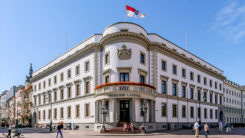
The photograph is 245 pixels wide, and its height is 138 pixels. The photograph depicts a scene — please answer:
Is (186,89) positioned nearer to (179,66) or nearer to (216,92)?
(179,66)

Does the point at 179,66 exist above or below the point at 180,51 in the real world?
below

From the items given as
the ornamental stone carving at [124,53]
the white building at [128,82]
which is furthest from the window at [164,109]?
the ornamental stone carving at [124,53]

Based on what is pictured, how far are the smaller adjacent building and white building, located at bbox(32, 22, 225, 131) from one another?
2480cm

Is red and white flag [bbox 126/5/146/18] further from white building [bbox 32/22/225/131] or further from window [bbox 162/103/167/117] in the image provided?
window [bbox 162/103/167/117]

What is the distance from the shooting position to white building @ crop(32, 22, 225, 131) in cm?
3222

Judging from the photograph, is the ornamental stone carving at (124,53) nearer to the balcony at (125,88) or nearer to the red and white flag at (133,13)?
the balcony at (125,88)

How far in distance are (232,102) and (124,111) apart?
61970 mm

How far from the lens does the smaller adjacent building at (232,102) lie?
74688 mm

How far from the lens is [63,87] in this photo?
45875 millimetres

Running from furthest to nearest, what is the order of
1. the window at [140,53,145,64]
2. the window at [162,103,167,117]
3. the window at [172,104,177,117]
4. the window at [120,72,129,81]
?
the window at [172,104,177,117]
the window at [162,103,167,117]
the window at [140,53,145,64]
the window at [120,72,129,81]

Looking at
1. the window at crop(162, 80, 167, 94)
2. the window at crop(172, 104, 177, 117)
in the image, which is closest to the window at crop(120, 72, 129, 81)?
the window at crop(162, 80, 167, 94)

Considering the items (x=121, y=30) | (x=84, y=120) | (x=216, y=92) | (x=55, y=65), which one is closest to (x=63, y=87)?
(x=55, y=65)

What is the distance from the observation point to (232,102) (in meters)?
80.4

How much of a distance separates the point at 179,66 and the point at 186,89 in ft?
16.0
